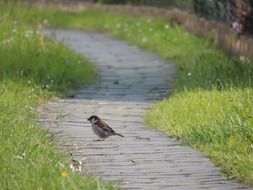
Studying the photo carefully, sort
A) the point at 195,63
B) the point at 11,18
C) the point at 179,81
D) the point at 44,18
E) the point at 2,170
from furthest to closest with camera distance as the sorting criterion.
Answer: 1. the point at 44,18
2. the point at 11,18
3. the point at 195,63
4. the point at 179,81
5. the point at 2,170

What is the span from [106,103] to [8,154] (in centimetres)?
503

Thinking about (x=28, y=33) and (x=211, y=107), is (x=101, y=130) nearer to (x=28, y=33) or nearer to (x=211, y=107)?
(x=211, y=107)

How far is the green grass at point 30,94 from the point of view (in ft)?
23.2

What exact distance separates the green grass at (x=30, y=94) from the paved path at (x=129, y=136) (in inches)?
11.5

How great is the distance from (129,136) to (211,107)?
3.00 feet

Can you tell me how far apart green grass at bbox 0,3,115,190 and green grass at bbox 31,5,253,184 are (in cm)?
130

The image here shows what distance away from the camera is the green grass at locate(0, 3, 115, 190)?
708 cm

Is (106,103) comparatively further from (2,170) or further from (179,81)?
(2,170)

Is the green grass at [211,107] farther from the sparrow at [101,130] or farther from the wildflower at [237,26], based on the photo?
the sparrow at [101,130]

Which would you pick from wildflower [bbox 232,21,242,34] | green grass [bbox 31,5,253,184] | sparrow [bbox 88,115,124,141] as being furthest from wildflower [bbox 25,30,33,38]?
sparrow [bbox 88,115,124,141]

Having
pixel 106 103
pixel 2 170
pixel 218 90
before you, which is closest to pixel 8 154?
pixel 2 170

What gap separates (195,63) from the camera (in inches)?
Result: 598

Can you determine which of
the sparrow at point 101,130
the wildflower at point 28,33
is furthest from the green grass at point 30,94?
the sparrow at point 101,130

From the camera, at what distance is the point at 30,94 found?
40.9 feet
